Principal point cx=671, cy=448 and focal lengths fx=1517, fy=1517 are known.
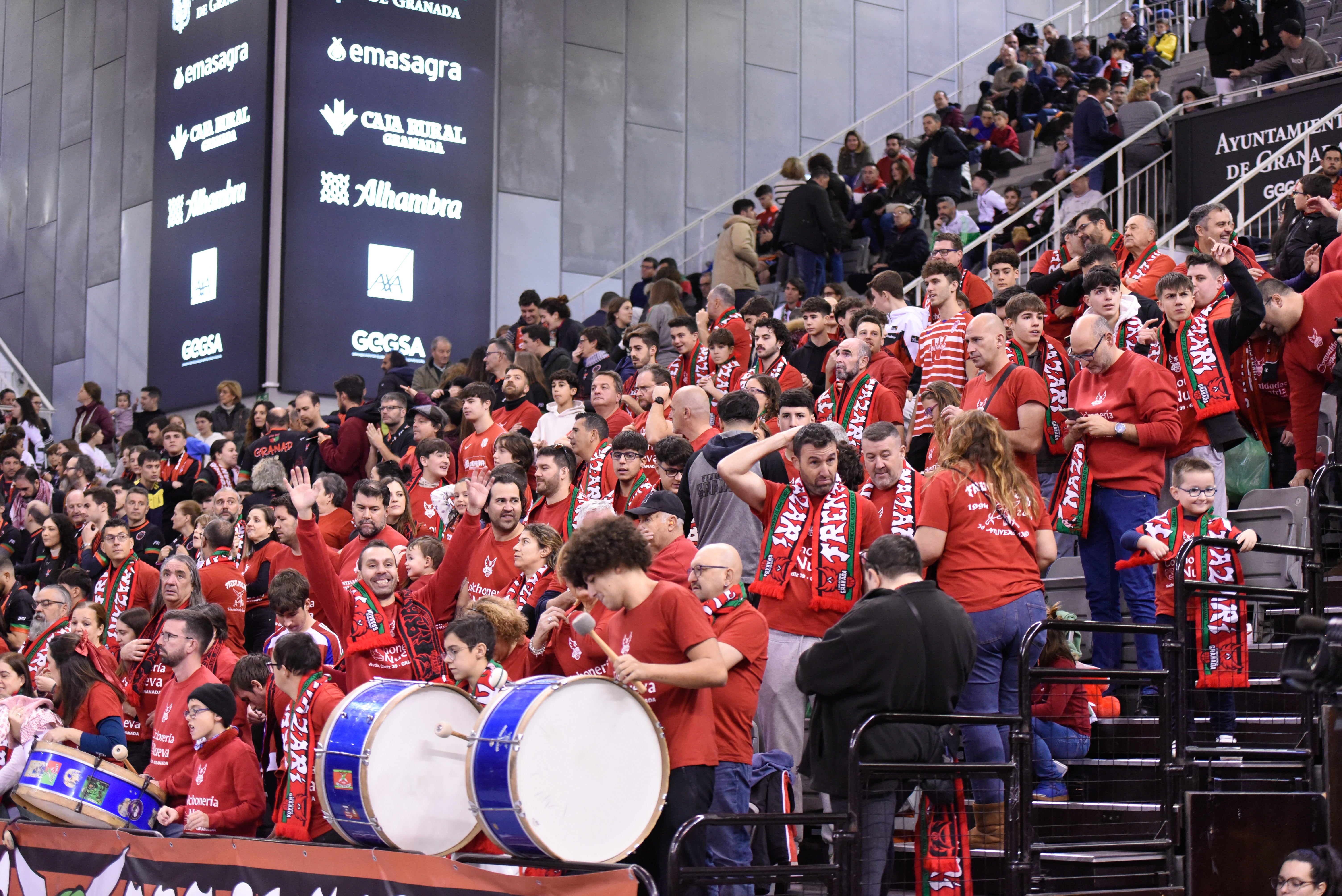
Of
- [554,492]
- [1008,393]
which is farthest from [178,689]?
[1008,393]

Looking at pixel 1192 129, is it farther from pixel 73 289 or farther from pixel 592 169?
pixel 73 289

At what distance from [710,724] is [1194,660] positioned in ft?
8.34

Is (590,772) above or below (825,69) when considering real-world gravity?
below

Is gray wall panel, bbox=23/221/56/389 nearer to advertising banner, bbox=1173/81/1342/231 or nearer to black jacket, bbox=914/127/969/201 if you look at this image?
black jacket, bbox=914/127/969/201

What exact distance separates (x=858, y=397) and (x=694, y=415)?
1.27 meters

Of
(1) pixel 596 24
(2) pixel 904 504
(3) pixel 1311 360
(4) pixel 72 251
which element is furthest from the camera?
(4) pixel 72 251

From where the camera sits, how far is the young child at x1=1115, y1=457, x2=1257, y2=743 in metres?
6.89

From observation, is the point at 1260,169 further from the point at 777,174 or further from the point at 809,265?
the point at 777,174

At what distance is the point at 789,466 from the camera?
784cm

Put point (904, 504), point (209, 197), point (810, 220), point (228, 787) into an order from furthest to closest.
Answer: point (209, 197) < point (810, 220) < point (228, 787) < point (904, 504)

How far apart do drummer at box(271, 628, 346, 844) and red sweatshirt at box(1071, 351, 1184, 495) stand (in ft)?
12.9

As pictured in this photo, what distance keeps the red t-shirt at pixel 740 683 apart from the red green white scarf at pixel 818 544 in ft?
2.15

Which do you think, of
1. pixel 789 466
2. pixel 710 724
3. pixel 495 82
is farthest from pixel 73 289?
pixel 710 724

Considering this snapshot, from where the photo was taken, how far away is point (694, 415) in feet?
28.5
